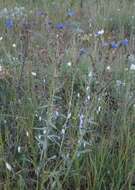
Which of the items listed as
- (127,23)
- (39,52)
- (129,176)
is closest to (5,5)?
(127,23)

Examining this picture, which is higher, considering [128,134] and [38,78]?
[38,78]

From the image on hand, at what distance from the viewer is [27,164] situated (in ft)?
6.35

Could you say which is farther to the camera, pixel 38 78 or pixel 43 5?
pixel 43 5

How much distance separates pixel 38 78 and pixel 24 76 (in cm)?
21

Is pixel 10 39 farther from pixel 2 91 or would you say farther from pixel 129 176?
pixel 129 176

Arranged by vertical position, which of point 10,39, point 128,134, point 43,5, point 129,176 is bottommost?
point 129,176

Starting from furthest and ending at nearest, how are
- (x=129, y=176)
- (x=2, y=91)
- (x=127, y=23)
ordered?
1. (x=127, y=23)
2. (x=2, y=91)
3. (x=129, y=176)

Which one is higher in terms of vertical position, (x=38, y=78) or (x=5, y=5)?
(x=5, y=5)

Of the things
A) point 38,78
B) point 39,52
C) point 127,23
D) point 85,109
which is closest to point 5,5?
point 127,23

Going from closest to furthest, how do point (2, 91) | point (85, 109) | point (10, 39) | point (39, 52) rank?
point (85, 109) → point (2, 91) → point (39, 52) → point (10, 39)

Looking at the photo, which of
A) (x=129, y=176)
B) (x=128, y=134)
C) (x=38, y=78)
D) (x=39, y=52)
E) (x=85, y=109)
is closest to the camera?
(x=129, y=176)

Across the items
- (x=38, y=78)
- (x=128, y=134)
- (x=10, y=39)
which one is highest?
(x=10, y=39)

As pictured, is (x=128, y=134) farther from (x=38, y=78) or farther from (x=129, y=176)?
(x=38, y=78)

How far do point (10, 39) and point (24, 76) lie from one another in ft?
2.99
